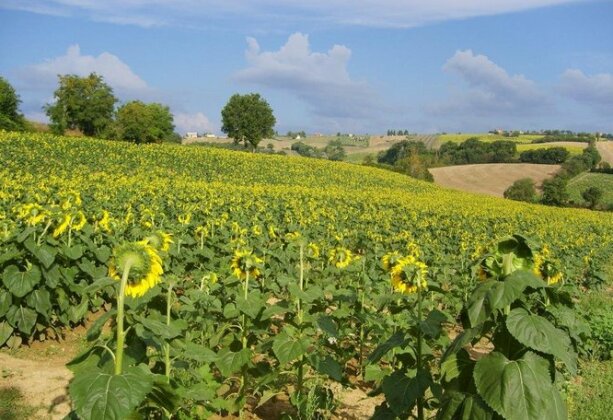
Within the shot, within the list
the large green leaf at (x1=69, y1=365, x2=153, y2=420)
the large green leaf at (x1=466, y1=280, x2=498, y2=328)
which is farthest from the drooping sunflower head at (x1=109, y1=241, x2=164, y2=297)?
the large green leaf at (x1=466, y1=280, x2=498, y2=328)

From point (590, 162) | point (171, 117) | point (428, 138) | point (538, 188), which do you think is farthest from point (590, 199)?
point (428, 138)

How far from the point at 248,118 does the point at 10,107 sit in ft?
98.1

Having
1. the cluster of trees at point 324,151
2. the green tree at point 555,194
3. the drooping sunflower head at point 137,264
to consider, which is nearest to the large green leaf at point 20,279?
the drooping sunflower head at point 137,264

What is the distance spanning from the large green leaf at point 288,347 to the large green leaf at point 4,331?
4.01 m

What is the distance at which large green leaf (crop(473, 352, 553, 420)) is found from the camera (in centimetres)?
267

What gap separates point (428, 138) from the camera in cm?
15350

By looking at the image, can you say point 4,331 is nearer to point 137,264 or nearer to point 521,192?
point 137,264

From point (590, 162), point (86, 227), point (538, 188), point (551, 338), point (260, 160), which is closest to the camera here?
point (551, 338)

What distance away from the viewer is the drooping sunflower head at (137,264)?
2.96 m

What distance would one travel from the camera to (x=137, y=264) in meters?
3.02

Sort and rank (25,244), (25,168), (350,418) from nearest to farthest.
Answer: (350,418), (25,244), (25,168)

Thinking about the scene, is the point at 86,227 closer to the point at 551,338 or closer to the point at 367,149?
the point at 551,338

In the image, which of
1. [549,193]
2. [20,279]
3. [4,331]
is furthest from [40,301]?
[549,193]

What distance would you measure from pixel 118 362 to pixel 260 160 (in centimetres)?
4942
